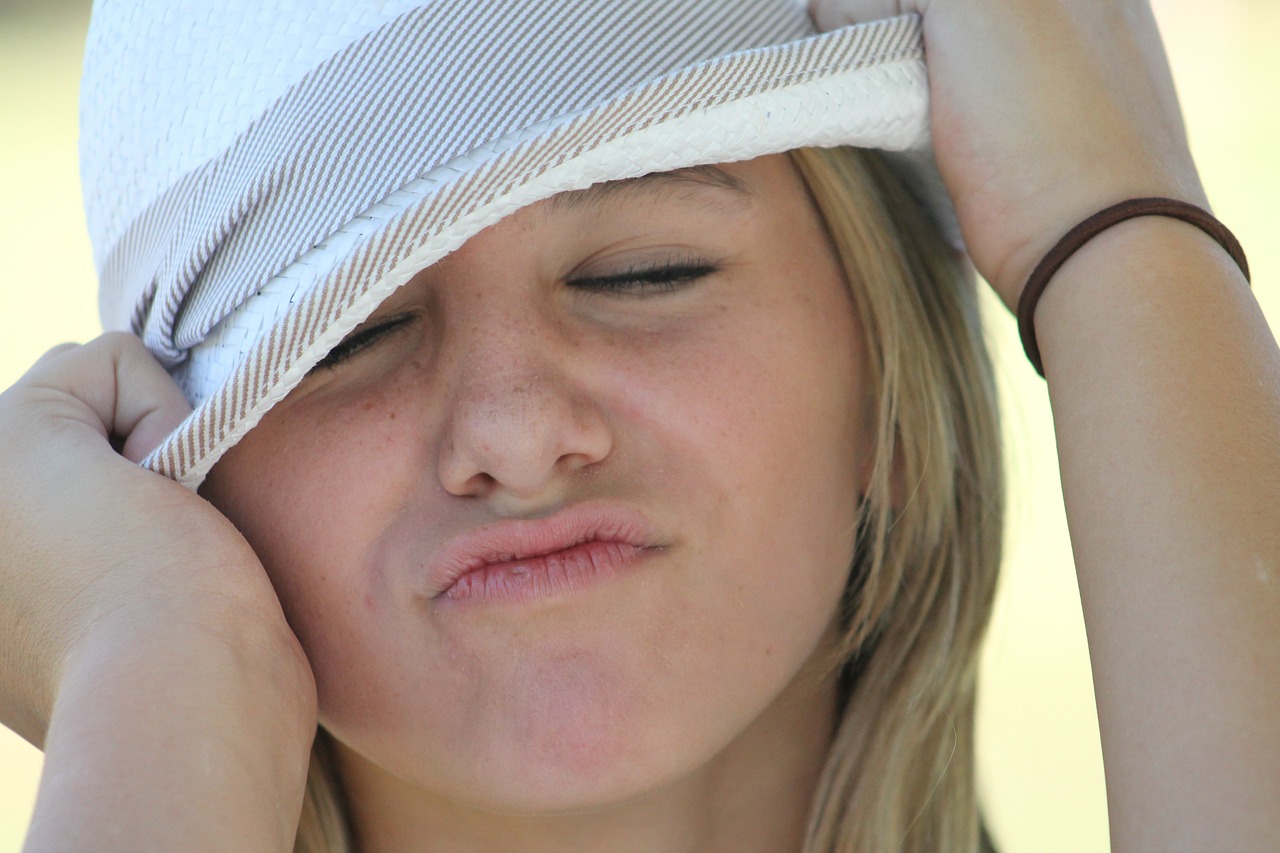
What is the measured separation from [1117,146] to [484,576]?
723 millimetres

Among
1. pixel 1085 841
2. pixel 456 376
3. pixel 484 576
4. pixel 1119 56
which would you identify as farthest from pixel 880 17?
pixel 1085 841

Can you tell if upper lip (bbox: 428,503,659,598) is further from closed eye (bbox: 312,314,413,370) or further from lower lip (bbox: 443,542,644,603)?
closed eye (bbox: 312,314,413,370)

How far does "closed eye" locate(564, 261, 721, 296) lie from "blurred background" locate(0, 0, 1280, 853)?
31.4 inches

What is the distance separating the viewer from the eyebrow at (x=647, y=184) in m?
1.24

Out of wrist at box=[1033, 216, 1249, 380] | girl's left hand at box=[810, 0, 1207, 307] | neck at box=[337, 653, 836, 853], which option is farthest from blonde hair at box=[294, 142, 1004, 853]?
wrist at box=[1033, 216, 1249, 380]

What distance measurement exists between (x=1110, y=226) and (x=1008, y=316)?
2830 millimetres

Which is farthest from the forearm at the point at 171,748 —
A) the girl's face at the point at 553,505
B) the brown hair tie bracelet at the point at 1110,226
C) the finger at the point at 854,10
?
the finger at the point at 854,10

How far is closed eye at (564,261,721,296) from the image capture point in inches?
50.6

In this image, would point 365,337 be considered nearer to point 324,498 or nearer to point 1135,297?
point 324,498

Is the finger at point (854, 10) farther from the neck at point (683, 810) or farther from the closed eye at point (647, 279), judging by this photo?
the neck at point (683, 810)

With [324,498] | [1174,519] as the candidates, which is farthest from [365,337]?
[1174,519]

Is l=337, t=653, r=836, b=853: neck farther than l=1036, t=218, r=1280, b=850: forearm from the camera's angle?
Yes

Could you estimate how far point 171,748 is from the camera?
3.40 ft

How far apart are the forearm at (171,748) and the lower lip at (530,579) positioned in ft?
0.62
